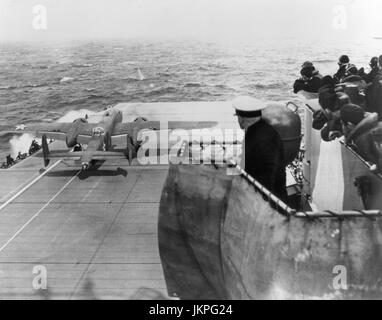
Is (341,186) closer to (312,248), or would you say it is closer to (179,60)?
(312,248)

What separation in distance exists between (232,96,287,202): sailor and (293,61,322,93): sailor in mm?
6155

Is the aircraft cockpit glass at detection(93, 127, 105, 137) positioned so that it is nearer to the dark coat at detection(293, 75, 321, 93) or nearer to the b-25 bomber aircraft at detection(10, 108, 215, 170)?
the b-25 bomber aircraft at detection(10, 108, 215, 170)

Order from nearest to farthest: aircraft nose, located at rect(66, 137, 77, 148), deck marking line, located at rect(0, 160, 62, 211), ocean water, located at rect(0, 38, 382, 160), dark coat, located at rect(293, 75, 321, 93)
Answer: dark coat, located at rect(293, 75, 321, 93) → deck marking line, located at rect(0, 160, 62, 211) → aircraft nose, located at rect(66, 137, 77, 148) → ocean water, located at rect(0, 38, 382, 160)

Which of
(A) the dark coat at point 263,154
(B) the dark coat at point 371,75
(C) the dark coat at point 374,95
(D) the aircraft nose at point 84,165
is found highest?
(B) the dark coat at point 371,75

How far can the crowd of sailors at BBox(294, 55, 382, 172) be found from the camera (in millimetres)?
6371

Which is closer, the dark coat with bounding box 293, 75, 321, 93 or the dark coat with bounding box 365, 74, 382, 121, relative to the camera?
the dark coat with bounding box 365, 74, 382, 121

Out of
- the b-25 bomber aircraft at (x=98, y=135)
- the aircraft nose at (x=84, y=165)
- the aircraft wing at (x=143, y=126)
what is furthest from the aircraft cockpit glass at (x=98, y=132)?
the aircraft nose at (x=84, y=165)

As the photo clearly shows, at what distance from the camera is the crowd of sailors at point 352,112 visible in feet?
20.9

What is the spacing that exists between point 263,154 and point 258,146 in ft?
0.47

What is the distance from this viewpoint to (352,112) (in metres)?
6.44

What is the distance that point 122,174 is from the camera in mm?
28625

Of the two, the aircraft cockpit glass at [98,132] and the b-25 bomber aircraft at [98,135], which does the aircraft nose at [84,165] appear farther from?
the aircraft cockpit glass at [98,132]

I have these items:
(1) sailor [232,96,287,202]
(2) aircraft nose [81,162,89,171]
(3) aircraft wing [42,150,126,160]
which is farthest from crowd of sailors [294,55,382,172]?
(3) aircraft wing [42,150,126,160]
